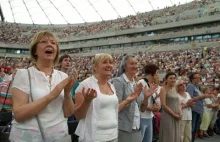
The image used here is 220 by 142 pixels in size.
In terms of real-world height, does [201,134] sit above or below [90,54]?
below

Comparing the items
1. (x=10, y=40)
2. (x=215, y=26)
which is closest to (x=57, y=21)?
(x=10, y=40)

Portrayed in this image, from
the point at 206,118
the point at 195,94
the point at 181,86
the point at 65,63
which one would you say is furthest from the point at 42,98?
the point at 206,118

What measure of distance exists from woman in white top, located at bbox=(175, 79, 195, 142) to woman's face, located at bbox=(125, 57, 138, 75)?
2.68 m

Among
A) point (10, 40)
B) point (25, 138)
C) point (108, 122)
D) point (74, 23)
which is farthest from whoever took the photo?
point (74, 23)

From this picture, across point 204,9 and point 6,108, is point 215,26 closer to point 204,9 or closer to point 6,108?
point 204,9

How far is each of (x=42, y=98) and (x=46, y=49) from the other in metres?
0.50

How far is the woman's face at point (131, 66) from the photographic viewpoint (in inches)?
169

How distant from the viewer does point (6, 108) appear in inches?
167

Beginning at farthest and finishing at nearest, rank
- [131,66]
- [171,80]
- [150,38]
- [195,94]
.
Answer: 1. [150,38]
2. [195,94]
3. [171,80]
4. [131,66]

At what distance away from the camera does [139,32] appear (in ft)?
155

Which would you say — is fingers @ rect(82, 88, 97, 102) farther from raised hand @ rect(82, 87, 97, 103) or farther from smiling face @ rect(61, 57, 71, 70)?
smiling face @ rect(61, 57, 71, 70)

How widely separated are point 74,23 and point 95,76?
66067mm

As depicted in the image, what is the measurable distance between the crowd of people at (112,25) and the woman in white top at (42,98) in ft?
127

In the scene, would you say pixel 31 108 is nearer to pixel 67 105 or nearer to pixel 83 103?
pixel 67 105
